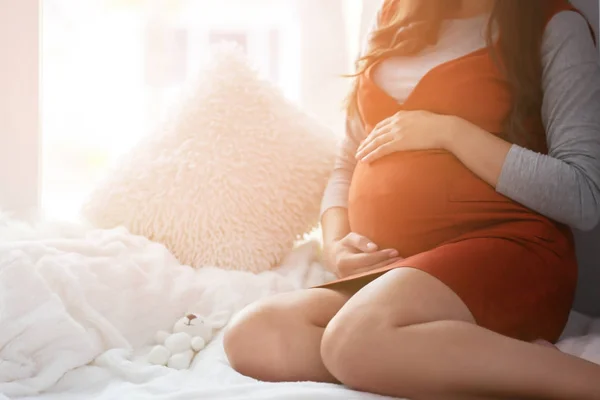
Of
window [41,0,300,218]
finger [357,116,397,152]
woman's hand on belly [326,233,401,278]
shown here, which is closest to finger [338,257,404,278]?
woman's hand on belly [326,233,401,278]

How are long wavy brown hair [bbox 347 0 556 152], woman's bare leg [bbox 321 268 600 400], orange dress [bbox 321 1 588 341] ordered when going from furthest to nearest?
long wavy brown hair [bbox 347 0 556 152] → orange dress [bbox 321 1 588 341] → woman's bare leg [bbox 321 268 600 400]

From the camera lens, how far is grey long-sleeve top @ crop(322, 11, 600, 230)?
88 centimetres

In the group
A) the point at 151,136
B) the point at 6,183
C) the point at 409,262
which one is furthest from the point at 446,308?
the point at 6,183

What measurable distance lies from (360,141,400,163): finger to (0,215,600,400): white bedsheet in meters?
0.23

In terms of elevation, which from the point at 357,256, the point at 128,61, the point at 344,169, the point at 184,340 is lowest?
the point at 184,340

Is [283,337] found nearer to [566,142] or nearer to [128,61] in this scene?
[566,142]

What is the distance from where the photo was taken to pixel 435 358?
0.74m

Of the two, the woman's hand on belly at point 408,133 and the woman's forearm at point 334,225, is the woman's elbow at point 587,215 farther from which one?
the woman's forearm at point 334,225

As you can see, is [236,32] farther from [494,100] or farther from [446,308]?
[446,308]

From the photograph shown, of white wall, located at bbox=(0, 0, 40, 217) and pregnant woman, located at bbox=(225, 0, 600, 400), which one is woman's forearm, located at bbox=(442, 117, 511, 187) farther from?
white wall, located at bbox=(0, 0, 40, 217)

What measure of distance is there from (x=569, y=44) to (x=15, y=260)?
84cm

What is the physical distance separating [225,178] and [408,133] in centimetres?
36

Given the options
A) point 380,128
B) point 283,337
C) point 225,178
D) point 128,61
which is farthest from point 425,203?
point 128,61

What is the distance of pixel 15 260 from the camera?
0.91m
